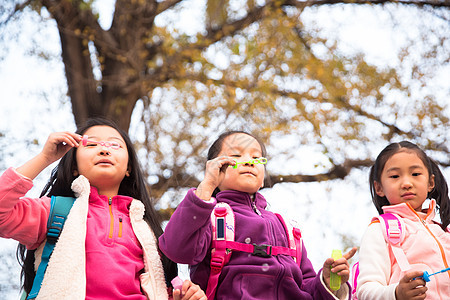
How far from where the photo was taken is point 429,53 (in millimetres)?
7277

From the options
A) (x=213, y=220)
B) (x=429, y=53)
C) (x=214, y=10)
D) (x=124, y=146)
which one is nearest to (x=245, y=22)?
(x=214, y=10)

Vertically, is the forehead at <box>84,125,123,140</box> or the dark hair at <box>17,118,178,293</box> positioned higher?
the forehead at <box>84,125,123,140</box>

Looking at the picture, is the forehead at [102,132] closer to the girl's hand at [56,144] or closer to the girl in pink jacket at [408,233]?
the girl's hand at [56,144]

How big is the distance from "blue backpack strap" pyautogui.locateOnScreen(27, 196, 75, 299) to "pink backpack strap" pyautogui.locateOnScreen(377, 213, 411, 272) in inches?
69.0

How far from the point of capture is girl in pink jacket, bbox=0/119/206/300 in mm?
2688

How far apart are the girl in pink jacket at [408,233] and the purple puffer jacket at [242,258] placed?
0.32 metres

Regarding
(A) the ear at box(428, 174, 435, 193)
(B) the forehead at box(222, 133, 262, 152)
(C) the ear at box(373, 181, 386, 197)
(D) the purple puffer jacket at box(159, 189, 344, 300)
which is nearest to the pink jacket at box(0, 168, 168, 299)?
(D) the purple puffer jacket at box(159, 189, 344, 300)

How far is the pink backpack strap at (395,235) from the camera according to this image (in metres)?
2.88

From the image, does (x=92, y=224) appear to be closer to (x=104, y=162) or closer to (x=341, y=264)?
(x=104, y=162)

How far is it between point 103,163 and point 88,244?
1.76 feet

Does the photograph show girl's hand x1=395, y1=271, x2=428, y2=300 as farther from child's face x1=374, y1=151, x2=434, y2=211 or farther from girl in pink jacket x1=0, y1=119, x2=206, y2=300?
girl in pink jacket x1=0, y1=119, x2=206, y2=300

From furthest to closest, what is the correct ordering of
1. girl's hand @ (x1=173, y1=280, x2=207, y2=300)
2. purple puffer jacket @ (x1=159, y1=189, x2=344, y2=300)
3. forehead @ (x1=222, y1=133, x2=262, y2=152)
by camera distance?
forehead @ (x1=222, y1=133, x2=262, y2=152) < purple puffer jacket @ (x1=159, y1=189, x2=344, y2=300) < girl's hand @ (x1=173, y1=280, x2=207, y2=300)

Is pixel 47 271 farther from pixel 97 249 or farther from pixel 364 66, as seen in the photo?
pixel 364 66

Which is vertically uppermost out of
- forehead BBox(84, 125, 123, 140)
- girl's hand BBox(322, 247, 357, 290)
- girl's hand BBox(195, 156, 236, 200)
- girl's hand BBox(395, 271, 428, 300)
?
forehead BBox(84, 125, 123, 140)
